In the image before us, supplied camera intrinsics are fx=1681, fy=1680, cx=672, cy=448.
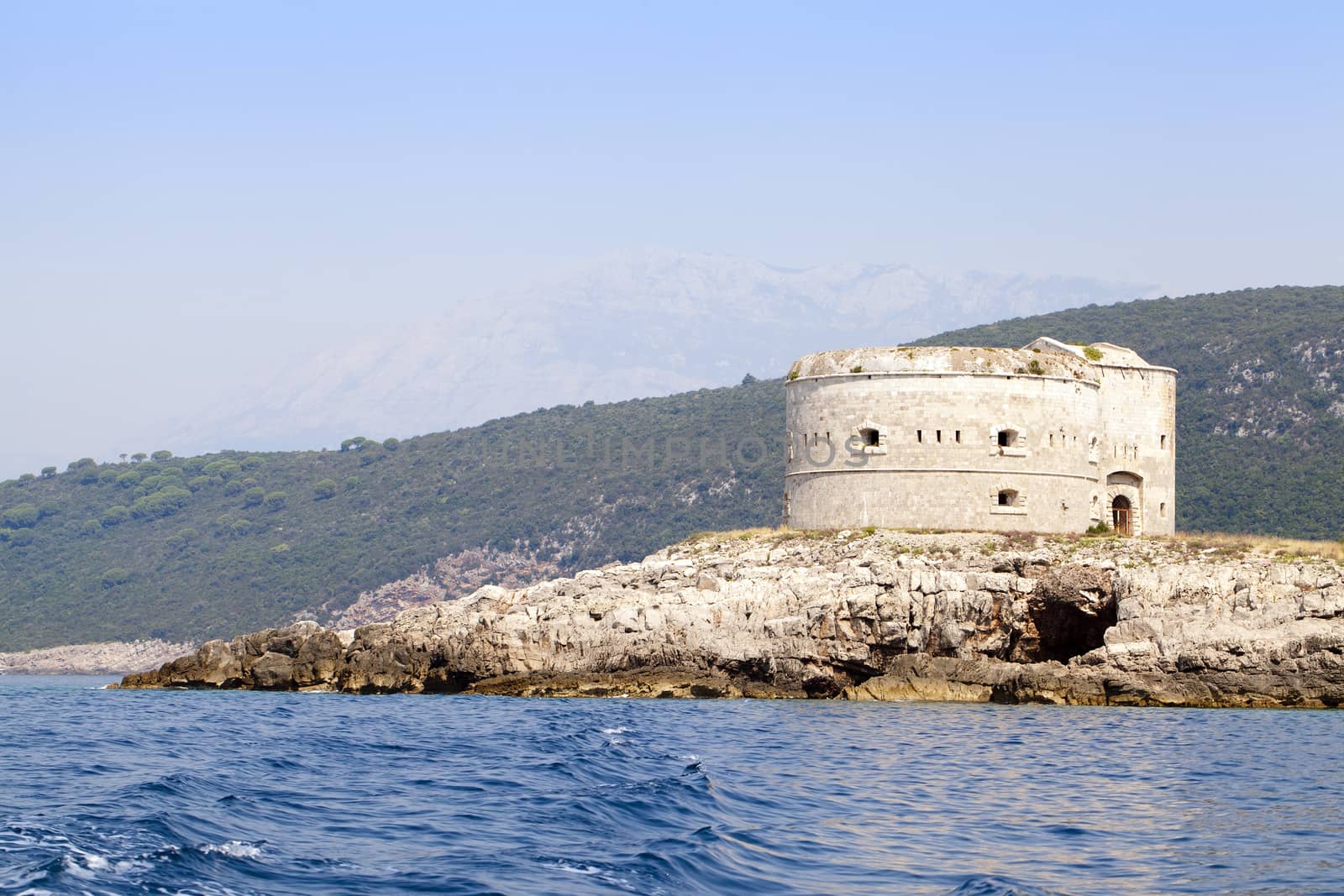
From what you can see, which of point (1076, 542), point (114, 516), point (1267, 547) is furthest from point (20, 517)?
point (1267, 547)

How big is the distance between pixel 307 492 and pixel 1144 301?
152 feet

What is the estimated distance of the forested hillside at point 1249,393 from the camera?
55.1m

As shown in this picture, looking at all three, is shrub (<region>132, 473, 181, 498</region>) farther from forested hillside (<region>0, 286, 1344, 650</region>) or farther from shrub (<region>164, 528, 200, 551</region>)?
shrub (<region>164, 528, 200, 551</region>)

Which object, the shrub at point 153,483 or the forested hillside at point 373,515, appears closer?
the forested hillside at point 373,515

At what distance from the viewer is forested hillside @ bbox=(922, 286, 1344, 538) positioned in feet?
181

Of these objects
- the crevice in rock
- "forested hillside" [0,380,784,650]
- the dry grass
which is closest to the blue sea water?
the crevice in rock

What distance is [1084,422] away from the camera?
35.9 metres

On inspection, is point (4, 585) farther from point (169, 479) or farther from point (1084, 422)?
point (1084, 422)

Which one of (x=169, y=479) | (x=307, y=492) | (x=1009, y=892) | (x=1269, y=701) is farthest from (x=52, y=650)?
(x=1009, y=892)

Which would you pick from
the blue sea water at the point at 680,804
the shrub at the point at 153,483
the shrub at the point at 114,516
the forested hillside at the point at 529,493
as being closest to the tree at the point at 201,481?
the forested hillside at the point at 529,493

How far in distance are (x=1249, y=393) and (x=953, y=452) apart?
106ft

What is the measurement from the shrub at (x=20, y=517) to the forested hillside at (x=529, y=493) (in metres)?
0.15

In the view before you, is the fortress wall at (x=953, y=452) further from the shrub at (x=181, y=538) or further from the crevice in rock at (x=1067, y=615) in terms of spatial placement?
the shrub at (x=181, y=538)

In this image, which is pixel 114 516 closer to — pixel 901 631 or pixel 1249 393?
pixel 1249 393
